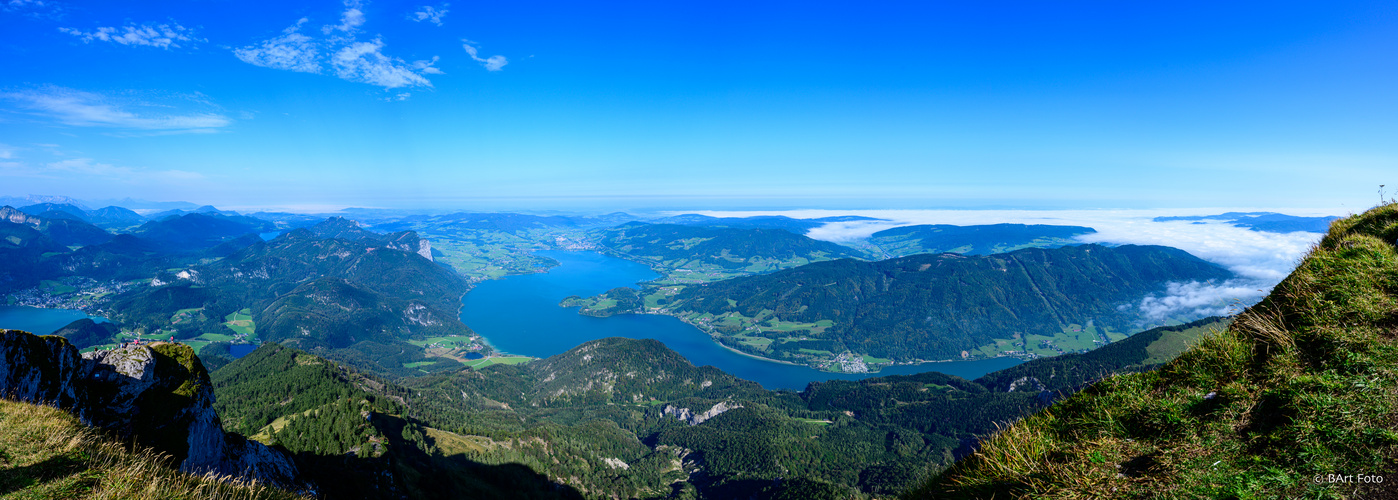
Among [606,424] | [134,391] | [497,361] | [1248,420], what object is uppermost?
[1248,420]

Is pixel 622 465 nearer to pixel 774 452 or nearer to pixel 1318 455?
pixel 774 452

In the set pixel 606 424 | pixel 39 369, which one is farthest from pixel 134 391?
pixel 606 424

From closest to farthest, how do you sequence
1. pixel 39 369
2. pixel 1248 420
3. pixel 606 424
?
pixel 1248 420
pixel 39 369
pixel 606 424

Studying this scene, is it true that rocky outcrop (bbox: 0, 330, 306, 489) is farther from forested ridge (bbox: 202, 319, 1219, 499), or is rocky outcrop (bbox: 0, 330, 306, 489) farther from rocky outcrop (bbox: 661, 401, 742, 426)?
rocky outcrop (bbox: 661, 401, 742, 426)

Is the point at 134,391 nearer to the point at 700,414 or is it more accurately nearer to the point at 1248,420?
the point at 1248,420

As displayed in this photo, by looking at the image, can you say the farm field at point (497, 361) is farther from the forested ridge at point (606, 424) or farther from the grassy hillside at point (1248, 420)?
the grassy hillside at point (1248, 420)

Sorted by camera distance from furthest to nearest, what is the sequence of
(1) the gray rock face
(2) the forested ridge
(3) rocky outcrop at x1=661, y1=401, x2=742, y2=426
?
(3) rocky outcrop at x1=661, y1=401, x2=742, y2=426 < (2) the forested ridge < (1) the gray rock face

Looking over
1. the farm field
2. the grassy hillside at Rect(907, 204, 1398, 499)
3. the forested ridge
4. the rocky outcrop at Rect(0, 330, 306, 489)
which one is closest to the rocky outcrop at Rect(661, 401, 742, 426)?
the forested ridge
